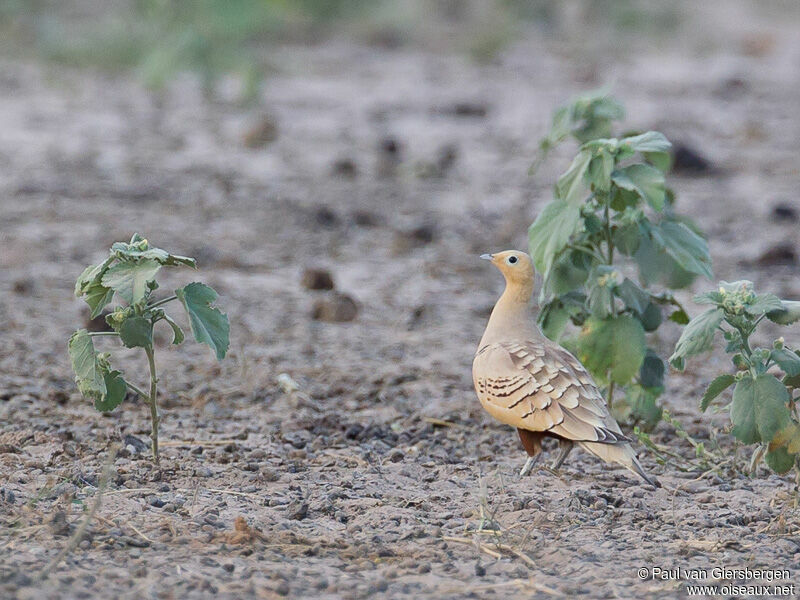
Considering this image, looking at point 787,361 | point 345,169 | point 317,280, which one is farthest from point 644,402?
point 345,169

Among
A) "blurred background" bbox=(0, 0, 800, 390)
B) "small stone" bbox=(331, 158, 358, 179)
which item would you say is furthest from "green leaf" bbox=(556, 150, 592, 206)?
"small stone" bbox=(331, 158, 358, 179)

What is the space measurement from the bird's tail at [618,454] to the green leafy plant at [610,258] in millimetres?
542

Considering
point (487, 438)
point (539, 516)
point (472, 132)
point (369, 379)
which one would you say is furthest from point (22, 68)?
point (539, 516)

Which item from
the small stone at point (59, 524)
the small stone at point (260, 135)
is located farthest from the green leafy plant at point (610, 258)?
the small stone at point (260, 135)

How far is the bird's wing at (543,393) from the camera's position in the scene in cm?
397

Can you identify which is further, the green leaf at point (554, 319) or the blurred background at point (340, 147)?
the blurred background at point (340, 147)

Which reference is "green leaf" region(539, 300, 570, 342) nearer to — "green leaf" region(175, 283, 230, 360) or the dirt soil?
the dirt soil

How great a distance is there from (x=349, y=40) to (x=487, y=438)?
13.0 m

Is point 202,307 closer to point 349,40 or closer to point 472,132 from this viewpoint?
point 472,132

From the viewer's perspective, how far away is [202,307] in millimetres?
3883

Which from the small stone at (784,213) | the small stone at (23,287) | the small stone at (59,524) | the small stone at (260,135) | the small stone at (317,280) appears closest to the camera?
the small stone at (59,524)

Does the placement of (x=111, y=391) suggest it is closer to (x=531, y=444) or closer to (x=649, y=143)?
(x=531, y=444)

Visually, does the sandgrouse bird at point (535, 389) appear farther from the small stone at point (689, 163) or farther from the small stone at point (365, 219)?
the small stone at point (689, 163)

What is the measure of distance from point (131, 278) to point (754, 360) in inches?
75.2
